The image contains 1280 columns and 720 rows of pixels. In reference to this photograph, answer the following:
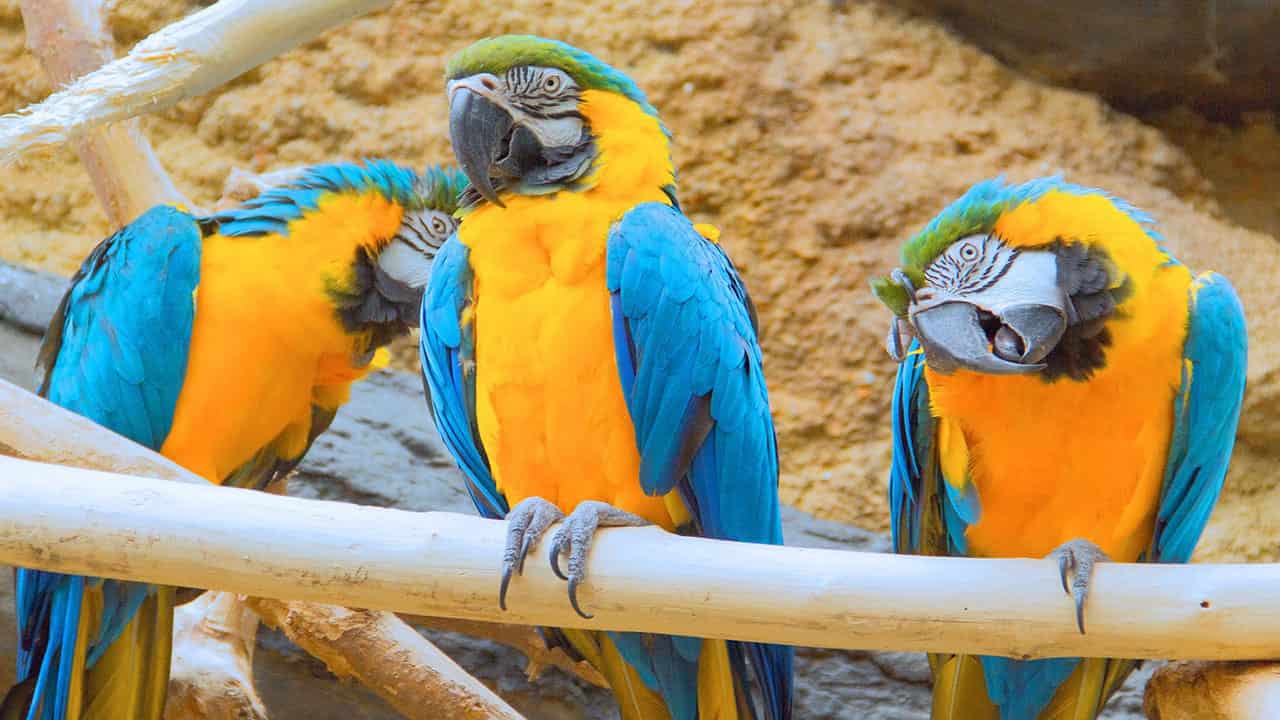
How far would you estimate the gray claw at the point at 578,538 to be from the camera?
2137 millimetres

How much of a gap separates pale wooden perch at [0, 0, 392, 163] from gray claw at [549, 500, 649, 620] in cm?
129

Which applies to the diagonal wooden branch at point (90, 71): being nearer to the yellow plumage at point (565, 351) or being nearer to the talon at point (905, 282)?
the yellow plumage at point (565, 351)

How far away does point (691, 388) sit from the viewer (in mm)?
2471

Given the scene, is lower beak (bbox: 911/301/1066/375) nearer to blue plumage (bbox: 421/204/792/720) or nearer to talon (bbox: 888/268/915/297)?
talon (bbox: 888/268/915/297)

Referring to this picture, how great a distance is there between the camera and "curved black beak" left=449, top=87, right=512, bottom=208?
99.7 inches

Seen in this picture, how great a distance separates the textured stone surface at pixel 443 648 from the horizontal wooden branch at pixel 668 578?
1861 mm

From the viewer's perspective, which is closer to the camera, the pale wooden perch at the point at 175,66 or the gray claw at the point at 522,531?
the gray claw at the point at 522,531

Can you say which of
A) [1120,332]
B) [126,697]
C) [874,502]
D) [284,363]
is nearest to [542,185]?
[284,363]

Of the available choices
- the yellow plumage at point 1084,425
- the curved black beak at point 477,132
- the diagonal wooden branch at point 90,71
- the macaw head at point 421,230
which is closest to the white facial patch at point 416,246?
the macaw head at point 421,230

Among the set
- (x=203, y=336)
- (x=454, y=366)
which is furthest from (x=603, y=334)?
(x=203, y=336)

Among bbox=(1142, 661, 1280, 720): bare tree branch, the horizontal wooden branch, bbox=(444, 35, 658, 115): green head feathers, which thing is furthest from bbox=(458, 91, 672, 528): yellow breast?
bbox=(1142, 661, 1280, 720): bare tree branch

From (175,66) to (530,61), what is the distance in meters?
0.80

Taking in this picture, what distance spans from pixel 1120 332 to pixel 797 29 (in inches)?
103

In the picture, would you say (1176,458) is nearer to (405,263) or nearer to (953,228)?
(953,228)
